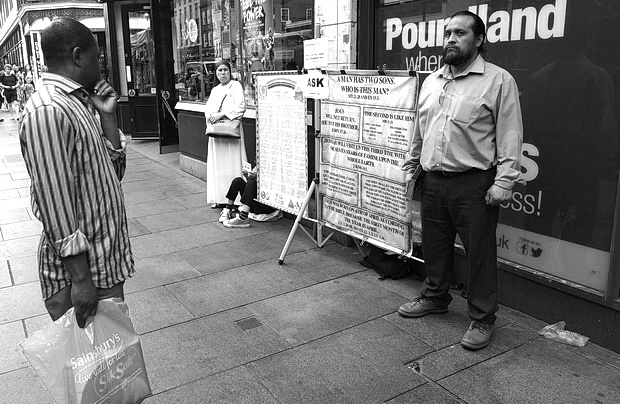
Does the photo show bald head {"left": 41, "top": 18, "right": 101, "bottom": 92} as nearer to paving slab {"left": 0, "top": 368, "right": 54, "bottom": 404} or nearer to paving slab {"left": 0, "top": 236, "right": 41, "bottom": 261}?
paving slab {"left": 0, "top": 368, "right": 54, "bottom": 404}

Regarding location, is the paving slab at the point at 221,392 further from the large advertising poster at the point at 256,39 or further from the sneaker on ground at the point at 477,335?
the large advertising poster at the point at 256,39

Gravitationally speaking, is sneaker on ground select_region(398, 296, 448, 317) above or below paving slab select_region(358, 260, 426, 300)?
above

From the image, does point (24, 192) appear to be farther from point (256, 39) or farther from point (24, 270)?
point (256, 39)

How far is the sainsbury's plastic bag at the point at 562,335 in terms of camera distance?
3.49 meters

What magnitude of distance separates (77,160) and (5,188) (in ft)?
26.6

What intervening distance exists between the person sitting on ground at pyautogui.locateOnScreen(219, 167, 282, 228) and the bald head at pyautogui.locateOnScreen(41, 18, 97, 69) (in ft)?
13.6

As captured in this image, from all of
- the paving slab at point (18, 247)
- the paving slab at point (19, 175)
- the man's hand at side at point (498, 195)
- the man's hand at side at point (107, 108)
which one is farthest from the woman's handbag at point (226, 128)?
the paving slab at point (19, 175)

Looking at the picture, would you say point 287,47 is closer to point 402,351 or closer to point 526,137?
point 526,137

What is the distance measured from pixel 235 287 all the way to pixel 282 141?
5.91ft

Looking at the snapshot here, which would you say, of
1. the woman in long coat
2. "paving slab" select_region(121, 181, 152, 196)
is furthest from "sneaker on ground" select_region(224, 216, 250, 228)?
"paving slab" select_region(121, 181, 152, 196)

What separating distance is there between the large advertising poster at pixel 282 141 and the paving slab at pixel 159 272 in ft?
4.15

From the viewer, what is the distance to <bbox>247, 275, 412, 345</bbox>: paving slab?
380 centimetres

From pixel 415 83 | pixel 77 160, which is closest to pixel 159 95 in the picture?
pixel 415 83

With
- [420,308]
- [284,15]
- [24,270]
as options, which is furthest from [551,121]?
[24,270]
